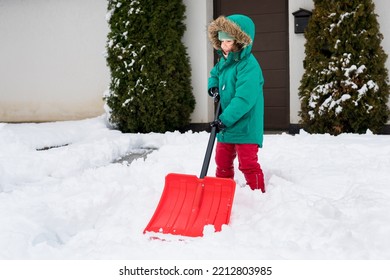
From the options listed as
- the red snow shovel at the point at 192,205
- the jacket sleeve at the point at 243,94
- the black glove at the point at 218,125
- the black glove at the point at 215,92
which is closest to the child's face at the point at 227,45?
the jacket sleeve at the point at 243,94

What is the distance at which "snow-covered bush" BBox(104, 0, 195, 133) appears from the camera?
789 centimetres

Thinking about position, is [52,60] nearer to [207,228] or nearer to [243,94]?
[243,94]

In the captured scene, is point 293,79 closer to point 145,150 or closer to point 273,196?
point 145,150

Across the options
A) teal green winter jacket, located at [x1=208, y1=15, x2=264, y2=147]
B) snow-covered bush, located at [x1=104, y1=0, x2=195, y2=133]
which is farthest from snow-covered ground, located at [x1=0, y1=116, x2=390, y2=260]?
snow-covered bush, located at [x1=104, y1=0, x2=195, y2=133]

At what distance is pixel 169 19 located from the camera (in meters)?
8.01

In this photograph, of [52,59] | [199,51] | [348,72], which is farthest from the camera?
[52,59]

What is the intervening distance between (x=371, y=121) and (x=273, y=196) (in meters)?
4.04

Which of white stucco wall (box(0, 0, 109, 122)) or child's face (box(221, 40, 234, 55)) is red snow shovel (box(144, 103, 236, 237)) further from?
white stucco wall (box(0, 0, 109, 122))

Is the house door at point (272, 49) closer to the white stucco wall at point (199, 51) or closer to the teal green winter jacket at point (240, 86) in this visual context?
the white stucco wall at point (199, 51)

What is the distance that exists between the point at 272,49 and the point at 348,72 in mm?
1836

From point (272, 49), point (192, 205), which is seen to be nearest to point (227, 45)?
point (192, 205)

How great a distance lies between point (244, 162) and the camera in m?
3.68

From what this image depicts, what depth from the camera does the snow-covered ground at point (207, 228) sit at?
266 cm

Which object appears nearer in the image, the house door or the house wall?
the house door
